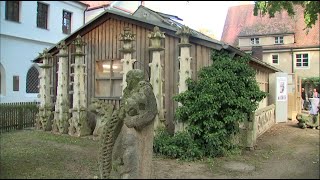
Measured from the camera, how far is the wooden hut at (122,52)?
35.3ft

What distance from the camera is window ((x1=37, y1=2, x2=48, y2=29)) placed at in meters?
7.12

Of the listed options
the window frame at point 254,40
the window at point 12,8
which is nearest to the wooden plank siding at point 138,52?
the window at point 12,8

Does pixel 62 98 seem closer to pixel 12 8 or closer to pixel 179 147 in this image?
pixel 179 147

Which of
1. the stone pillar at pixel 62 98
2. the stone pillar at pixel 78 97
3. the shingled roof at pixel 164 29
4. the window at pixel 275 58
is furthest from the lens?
the window at pixel 275 58

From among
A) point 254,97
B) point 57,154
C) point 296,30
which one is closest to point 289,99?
point 254,97

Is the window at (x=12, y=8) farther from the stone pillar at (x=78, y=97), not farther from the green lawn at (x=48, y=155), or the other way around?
the stone pillar at (x=78, y=97)

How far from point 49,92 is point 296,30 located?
28.7 m

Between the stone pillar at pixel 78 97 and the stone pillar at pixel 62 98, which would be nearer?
the stone pillar at pixel 78 97

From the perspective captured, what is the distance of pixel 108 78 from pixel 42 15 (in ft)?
18.1

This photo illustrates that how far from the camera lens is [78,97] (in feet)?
41.8

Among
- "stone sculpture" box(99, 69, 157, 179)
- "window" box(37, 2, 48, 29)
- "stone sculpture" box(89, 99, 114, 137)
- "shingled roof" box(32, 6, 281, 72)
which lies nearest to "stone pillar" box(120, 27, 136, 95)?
"shingled roof" box(32, 6, 281, 72)

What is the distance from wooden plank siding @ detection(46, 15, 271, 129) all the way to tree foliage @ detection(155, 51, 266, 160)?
35.4 inches

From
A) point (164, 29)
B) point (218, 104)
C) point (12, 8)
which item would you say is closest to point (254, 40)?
point (164, 29)

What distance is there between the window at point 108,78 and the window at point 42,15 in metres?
4.30
